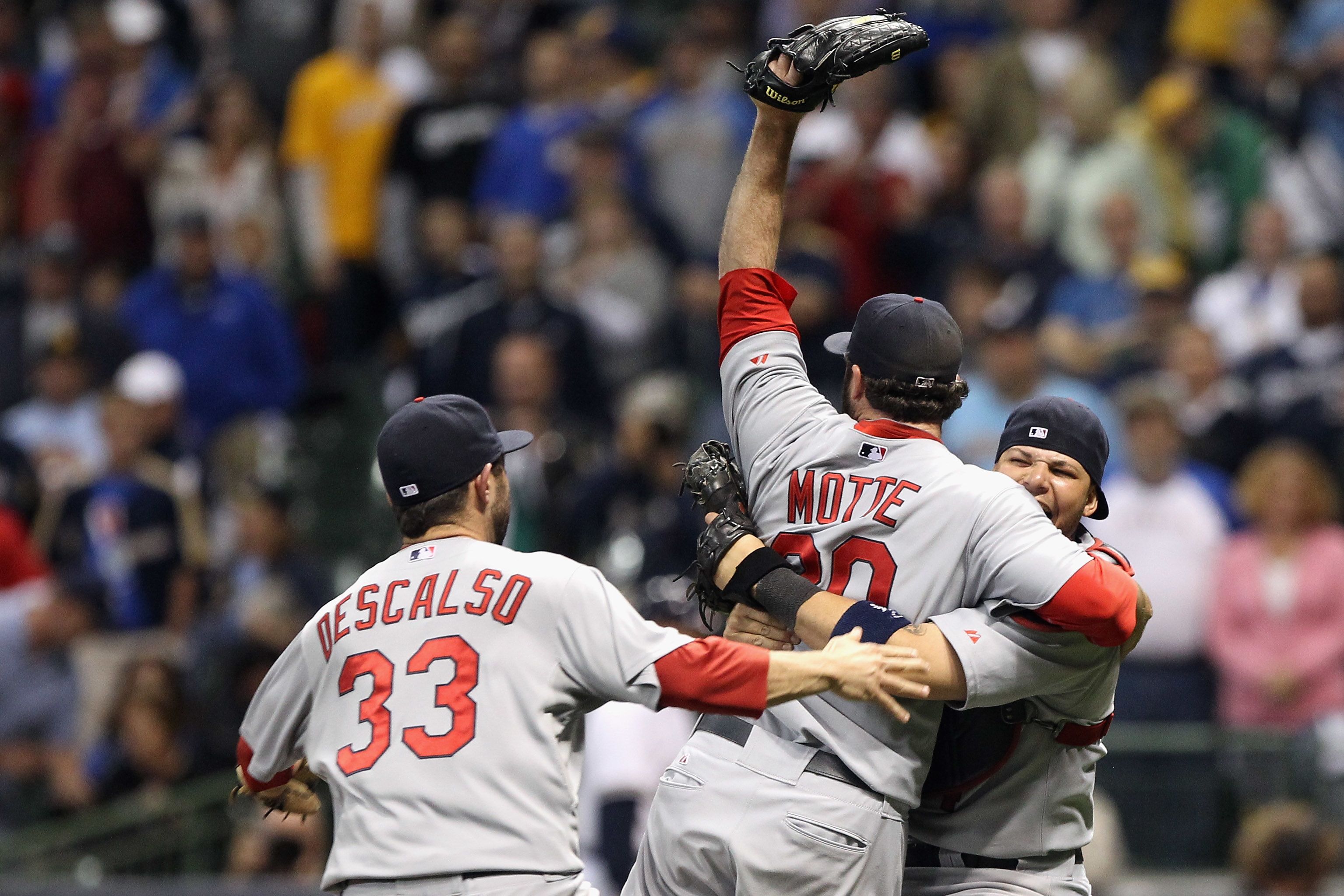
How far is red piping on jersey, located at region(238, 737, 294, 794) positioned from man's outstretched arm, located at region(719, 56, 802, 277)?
5.75 ft

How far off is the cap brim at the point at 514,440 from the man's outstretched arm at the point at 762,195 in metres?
0.69

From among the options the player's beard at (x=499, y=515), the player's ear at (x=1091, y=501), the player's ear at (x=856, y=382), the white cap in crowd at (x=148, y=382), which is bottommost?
the white cap in crowd at (x=148, y=382)

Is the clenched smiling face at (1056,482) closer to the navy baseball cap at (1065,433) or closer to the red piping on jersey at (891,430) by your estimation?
the navy baseball cap at (1065,433)

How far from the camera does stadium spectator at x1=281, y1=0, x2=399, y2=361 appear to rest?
13508 millimetres

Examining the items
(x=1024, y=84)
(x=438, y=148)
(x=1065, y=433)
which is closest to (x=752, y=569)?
(x=1065, y=433)

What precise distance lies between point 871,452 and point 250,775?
1787 mm

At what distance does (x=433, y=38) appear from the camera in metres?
14.4

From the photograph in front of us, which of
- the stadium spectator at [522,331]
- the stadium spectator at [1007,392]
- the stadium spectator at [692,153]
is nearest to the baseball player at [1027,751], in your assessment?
the stadium spectator at [1007,392]

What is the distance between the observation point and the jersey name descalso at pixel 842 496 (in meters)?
4.90

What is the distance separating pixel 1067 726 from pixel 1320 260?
598 centimetres

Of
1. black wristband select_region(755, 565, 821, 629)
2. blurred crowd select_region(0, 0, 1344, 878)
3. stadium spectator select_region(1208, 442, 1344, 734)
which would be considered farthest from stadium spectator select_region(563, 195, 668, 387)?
black wristband select_region(755, 565, 821, 629)

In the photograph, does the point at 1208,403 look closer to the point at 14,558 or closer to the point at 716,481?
the point at 716,481

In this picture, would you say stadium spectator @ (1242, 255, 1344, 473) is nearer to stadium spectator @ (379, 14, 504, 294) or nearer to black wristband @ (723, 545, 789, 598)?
stadium spectator @ (379, 14, 504, 294)

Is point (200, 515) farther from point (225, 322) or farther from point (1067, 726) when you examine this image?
point (1067, 726)
